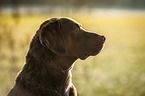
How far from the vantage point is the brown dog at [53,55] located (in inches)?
129

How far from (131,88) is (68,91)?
3850 mm

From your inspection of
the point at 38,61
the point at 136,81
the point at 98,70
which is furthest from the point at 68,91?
the point at 98,70

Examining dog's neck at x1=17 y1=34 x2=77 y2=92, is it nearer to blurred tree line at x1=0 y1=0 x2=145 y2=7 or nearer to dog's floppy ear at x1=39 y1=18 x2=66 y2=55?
dog's floppy ear at x1=39 y1=18 x2=66 y2=55

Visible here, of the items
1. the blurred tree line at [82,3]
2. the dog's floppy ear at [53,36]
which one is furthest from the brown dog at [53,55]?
the blurred tree line at [82,3]

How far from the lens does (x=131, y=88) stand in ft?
22.8

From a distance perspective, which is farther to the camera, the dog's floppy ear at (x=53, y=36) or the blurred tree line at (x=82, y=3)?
the blurred tree line at (x=82, y=3)

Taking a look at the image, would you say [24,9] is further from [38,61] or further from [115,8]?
[38,61]

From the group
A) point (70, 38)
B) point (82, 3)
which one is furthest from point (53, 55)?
point (82, 3)

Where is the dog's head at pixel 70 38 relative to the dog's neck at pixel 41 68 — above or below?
above

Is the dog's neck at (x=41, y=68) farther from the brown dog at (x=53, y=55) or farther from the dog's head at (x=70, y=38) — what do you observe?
the dog's head at (x=70, y=38)

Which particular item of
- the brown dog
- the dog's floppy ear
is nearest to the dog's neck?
the brown dog

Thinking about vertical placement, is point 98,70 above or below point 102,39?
below

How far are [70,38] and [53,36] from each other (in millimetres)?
341

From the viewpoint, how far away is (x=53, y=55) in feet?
11.0
